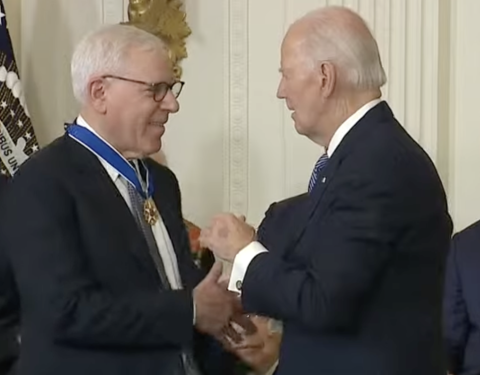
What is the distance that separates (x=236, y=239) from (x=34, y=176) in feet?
1.48

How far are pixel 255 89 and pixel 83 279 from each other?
1.90m

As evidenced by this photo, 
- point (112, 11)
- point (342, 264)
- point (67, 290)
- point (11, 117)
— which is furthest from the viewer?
point (112, 11)

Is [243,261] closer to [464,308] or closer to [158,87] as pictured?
[158,87]

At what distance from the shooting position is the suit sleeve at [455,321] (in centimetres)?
314

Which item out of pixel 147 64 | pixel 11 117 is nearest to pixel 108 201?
pixel 147 64

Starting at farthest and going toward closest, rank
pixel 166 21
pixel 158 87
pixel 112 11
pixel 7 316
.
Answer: pixel 112 11 < pixel 166 21 < pixel 7 316 < pixel 158 87

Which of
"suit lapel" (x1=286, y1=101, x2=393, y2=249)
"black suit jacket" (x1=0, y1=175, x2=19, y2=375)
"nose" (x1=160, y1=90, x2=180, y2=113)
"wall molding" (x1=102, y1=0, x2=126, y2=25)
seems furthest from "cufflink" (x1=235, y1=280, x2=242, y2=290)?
"wall molding" (x1=102, y1=0, x2=126, y2=25)

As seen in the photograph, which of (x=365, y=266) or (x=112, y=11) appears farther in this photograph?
(x=112, y=11)

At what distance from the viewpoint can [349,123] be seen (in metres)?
2.03

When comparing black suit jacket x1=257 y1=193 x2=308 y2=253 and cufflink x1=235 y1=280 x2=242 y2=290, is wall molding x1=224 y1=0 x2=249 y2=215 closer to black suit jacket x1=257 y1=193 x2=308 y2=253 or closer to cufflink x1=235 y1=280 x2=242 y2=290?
black suit jacket x1=257 y1=193 x2=308 y2=253

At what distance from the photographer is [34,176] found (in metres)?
2.19

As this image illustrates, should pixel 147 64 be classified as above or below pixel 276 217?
above

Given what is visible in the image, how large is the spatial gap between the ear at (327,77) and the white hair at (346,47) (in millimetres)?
11

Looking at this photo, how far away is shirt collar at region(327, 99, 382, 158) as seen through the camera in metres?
2.02
